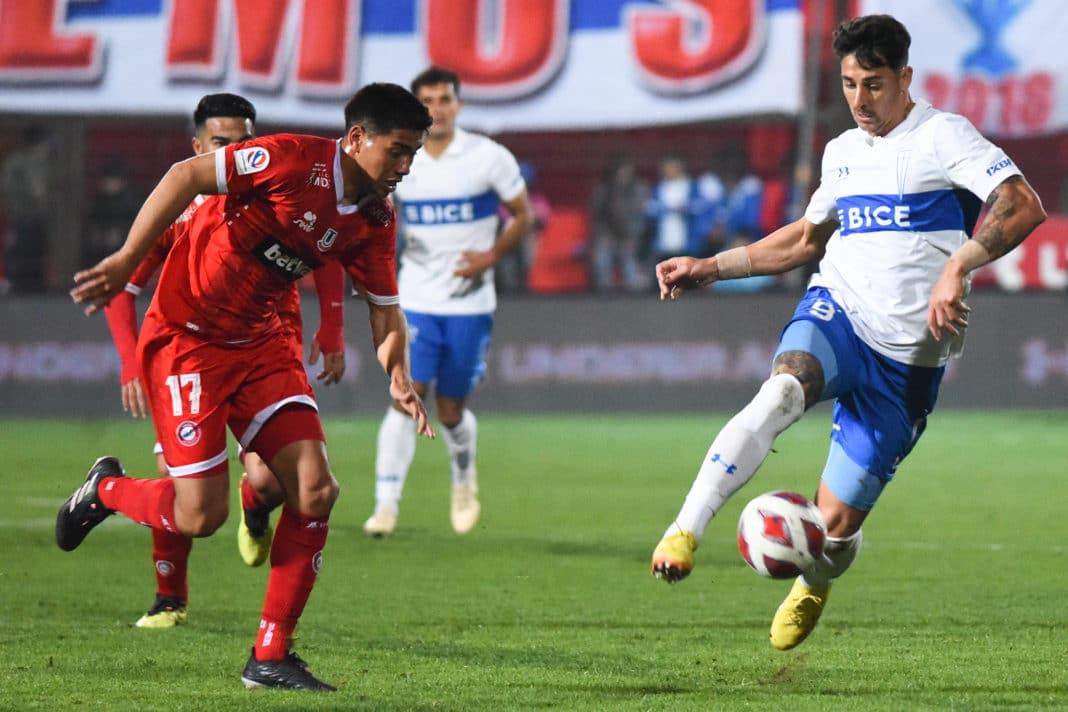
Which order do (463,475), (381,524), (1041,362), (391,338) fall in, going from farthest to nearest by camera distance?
1. (1041,362)
2. (463,475)
3. (381,524)
4. (391,338)

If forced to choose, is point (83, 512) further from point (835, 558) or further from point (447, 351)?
point (447, 351)

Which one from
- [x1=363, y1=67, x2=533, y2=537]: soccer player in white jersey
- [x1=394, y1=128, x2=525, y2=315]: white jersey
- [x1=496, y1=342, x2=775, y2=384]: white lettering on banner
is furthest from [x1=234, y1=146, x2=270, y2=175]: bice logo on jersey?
[x1=496, y1=342, x2=775, y2=384]: white lettering on banner

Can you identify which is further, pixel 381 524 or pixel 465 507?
pixel 465 507

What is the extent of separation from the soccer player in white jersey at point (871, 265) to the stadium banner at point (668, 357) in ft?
34.5

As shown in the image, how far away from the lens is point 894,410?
591 centimetres

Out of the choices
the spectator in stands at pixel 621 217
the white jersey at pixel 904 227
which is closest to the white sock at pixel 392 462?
the white jersey at pixel 904 227

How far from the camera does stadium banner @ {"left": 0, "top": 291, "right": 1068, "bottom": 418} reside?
1667cm

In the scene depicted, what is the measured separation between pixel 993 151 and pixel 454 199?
488 cm

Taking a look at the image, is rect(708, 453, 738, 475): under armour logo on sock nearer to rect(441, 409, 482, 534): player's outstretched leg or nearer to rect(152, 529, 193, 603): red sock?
rect(152, 529, 193, 603): red sock

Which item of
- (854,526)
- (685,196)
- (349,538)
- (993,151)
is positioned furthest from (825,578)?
(685,196)

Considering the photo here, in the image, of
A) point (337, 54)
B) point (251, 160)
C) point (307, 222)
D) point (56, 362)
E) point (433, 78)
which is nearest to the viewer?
point (251, 160)

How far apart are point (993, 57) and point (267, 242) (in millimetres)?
13937

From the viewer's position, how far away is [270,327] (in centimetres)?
597

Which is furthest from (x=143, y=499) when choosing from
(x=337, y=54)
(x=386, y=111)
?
(x=337, y=54)
